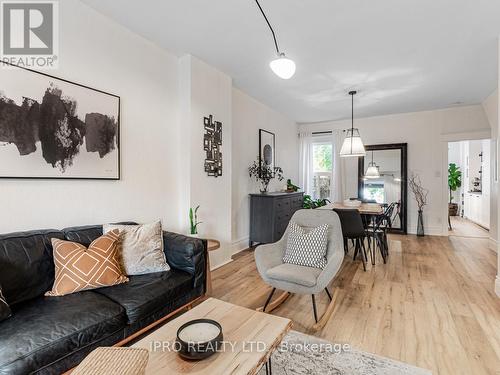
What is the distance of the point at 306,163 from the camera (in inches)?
264

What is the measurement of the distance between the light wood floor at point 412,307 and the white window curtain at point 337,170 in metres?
2.38

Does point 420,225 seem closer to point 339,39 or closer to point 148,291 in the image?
point 339,39

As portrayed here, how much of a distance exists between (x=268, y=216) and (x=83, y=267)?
3.07 metres

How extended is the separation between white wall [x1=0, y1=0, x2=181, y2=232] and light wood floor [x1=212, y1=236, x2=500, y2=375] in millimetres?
1326

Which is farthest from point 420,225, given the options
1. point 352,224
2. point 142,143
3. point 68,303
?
point 68,303

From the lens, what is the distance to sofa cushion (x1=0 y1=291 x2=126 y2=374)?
1.24m

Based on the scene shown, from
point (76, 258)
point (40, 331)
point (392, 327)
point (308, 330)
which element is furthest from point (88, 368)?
point (392, 327)

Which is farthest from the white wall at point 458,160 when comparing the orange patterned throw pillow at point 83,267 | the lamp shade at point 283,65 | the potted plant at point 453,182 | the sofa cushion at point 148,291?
the orange patterned throw pillow at point 83,267

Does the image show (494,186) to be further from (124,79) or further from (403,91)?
(124,79)

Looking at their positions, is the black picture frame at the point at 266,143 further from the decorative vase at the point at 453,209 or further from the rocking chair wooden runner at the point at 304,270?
the decorative vase at the point at 453,209

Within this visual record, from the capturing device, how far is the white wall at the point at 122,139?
209 cm

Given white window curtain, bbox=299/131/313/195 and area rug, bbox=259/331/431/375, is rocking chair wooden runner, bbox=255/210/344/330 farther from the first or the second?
white window curtain, bbox=299/131/313/195

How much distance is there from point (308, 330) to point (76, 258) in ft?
5.87

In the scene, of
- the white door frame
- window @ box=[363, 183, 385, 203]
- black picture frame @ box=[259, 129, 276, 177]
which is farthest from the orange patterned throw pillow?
the white door frame
